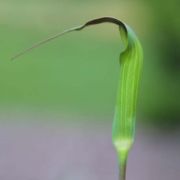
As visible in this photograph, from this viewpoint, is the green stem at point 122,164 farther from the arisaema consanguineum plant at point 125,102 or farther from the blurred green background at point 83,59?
the blurred green background at point 83,59

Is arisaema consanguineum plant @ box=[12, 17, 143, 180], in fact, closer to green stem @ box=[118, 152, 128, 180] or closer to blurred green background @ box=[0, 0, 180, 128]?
green stem @ box=[118, 152, 128, 180]

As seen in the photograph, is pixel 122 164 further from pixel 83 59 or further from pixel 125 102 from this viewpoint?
pixel 83 59

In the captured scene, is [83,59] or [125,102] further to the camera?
[83,59]

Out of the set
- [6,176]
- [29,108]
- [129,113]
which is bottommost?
[6,176]

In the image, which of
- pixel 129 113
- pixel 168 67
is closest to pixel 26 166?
pixel 168 67

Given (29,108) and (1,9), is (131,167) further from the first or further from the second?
(1,9)

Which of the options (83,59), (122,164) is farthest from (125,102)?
(83,59)

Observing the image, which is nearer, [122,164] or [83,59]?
[122,164]

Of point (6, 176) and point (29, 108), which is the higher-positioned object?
point (29, 108)
